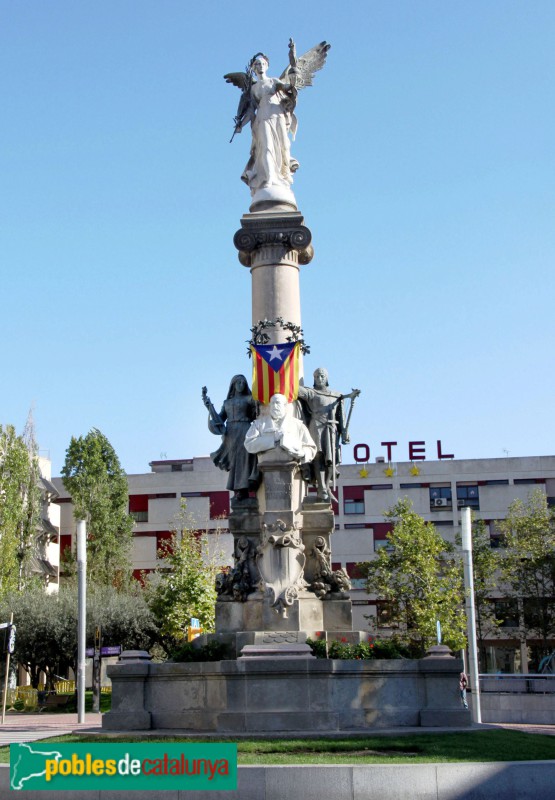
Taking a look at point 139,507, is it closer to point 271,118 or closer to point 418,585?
point 418,585

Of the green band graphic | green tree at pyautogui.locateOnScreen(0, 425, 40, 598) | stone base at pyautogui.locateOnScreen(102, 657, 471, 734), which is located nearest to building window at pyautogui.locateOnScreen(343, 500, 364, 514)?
green tree at pyautogui.locateOnScreen(0, 425, 40, 598)

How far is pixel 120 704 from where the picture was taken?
59.8 feet

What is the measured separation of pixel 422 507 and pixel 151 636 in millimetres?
24422

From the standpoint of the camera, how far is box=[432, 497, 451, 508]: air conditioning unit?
68.1 metres

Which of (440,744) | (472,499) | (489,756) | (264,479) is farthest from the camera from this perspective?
(472,499)

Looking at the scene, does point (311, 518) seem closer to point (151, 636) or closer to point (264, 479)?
point (264, 479)

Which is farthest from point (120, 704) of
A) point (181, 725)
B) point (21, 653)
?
point (21, 653)

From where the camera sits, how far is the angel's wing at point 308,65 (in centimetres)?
2330

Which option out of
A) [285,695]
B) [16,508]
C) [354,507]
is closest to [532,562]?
[354,507]

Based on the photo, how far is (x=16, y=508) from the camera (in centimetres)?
5509

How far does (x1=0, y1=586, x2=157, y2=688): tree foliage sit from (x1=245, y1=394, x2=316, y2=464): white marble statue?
28.1 meters

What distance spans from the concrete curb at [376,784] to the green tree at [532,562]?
42.7 metres

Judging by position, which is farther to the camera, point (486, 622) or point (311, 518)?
point (486, 622)

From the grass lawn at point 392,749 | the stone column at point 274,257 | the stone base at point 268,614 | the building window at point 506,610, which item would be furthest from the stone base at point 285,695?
the building window at point 506,610
